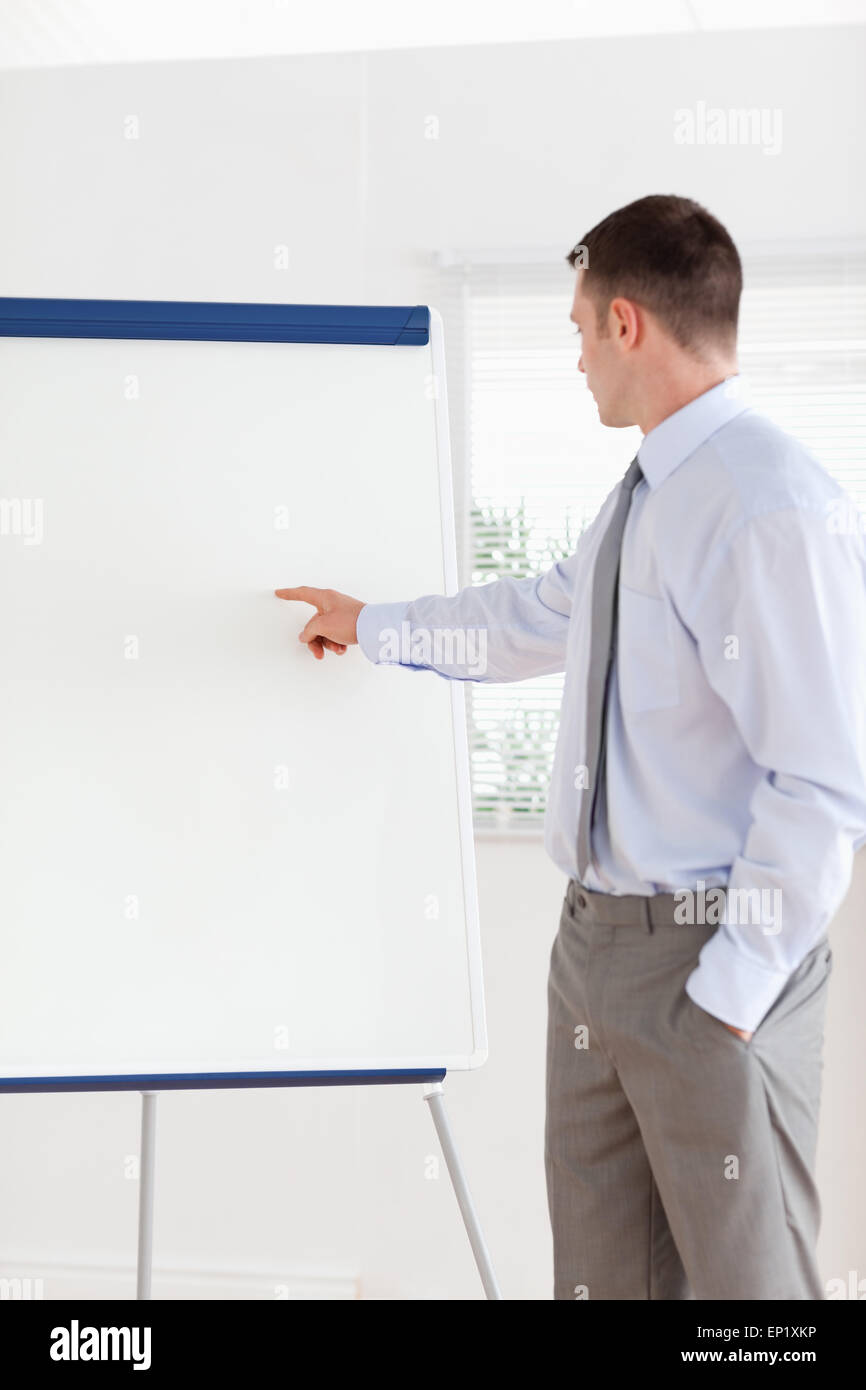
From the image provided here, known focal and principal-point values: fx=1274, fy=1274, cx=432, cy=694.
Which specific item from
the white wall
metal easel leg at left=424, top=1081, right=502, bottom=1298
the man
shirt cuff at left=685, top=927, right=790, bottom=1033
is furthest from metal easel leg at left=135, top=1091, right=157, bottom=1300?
the white wall

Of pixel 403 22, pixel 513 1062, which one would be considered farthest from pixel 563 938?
pixel 403 22

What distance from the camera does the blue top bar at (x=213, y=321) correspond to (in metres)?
1.58

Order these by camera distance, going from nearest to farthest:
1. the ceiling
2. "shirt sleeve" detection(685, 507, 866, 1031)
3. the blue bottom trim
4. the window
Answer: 1. "shirt sleeve" detection(685, 507, 866, 1031)
2. the blue bottom trim
3. the ceiling
4. the window

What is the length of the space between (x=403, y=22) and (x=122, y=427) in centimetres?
133

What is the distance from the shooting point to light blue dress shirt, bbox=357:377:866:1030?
1050 mm

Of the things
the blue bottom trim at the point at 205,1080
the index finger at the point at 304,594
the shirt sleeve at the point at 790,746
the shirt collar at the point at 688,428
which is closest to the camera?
the shirt sleeve at the point at 790,746

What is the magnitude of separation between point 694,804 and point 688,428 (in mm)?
344

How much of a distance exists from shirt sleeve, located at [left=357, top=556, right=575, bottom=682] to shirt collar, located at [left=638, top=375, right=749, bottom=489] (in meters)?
0.33

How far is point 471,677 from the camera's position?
5.05ft

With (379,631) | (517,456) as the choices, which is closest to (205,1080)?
(379,631)

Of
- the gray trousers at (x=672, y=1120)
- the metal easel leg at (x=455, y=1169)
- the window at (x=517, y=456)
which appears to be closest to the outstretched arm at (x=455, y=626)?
the gray trousers at (x=672, y=1120)

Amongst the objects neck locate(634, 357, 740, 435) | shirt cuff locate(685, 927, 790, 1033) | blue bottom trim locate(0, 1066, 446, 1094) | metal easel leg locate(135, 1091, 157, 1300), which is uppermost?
neck locate(634, 357, 740, 435)

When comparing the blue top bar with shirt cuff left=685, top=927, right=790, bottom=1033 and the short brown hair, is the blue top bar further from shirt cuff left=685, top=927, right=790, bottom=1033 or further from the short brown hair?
shirt cuff left=685, top=927, right=790, bottom=1033

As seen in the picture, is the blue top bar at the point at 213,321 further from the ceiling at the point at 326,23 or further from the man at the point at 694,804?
the ceiling at the point at 326,23
